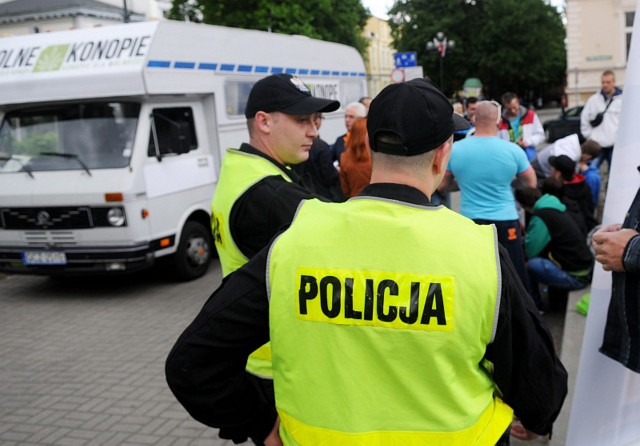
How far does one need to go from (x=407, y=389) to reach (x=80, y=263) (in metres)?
6.56

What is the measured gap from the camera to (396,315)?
150 centimetres

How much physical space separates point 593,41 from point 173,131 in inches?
1388

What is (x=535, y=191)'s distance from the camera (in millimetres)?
5855

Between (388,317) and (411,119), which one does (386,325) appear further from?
(411,119)

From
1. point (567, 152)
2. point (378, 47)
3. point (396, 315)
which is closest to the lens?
point (396, 315)

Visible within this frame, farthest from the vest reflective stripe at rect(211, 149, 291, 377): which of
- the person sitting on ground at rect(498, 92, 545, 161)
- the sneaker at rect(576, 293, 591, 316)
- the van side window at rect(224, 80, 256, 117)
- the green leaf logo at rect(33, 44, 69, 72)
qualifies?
the person sitting on ground at rect(498, 92, 545, 161)

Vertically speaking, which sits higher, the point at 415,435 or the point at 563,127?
the point at 415,435

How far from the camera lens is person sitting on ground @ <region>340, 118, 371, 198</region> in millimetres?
5055

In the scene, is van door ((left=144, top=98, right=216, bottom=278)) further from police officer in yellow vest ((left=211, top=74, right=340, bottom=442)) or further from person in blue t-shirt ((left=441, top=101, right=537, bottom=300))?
police officer in yellow vest ((left=211, top=74, right=340, bottom=442))

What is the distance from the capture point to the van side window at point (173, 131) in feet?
25.3

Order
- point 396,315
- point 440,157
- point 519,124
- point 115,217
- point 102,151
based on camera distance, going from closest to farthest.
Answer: point 396,315 < point 440,157 < point 115,217 < point 102,151 < point 519,124

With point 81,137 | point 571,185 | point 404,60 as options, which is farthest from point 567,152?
point 404,60

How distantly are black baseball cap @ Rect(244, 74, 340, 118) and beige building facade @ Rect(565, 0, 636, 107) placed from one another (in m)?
37.2

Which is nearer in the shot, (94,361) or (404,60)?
(94,361)
